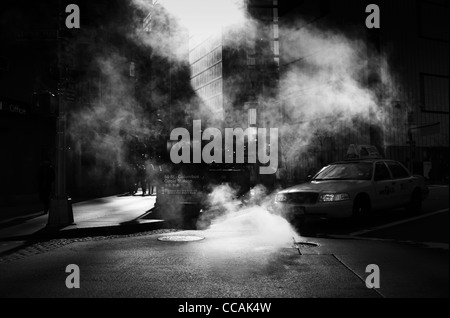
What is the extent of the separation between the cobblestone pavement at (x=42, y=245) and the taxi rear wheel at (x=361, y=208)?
3.51 m

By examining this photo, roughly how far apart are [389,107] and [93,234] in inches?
1261

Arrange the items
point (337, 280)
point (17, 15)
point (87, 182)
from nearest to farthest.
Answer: point (337, 280) < point (17, 15) < point (87, 182)

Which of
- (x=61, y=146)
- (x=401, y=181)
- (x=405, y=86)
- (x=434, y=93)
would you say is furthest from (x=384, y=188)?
(x=434, y=93)

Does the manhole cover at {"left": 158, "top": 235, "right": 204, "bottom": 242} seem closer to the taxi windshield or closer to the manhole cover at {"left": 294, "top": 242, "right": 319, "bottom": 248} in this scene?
the manhole cover at {"left": 294, "top": 242, "right": 319, "bottom": 248}

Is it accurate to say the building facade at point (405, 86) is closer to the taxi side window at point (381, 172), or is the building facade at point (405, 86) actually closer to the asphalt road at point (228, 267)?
the taxi side window at point (381, 172)

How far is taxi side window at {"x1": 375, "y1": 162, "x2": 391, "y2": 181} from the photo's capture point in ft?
29.6

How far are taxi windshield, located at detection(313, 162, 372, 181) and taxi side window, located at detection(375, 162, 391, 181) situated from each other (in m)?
0.16

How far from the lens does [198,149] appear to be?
1216 centimetres

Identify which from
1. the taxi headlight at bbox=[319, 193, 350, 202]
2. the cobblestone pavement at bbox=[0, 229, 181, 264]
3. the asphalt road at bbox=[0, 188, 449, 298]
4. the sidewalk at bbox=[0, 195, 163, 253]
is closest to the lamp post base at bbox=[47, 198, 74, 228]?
the sidewalk at bbox=[0, 195, 163, 253]

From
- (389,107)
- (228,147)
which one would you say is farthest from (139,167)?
(389,107)

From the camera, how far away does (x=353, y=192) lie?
27.0ft

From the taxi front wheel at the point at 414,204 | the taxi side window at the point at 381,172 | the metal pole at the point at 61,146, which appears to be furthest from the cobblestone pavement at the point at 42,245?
the taxi front wheel at the point at 414,204

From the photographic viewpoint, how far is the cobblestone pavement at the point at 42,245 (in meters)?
6.07

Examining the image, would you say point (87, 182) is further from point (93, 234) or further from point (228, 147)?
point (93, 234)
